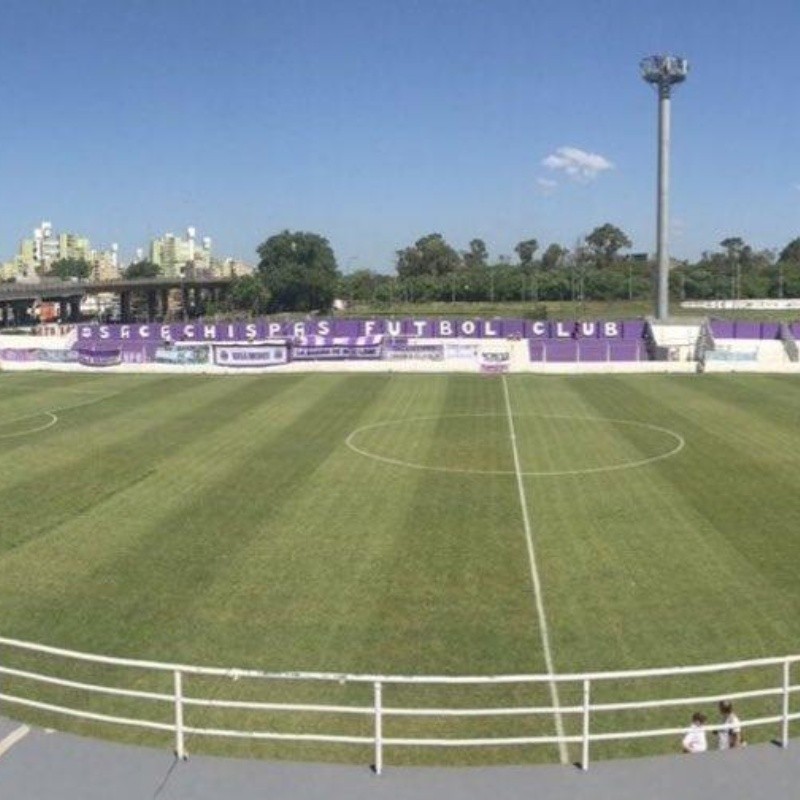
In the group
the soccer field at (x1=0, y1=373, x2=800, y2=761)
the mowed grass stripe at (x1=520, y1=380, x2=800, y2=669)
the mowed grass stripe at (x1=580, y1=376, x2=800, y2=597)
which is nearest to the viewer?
the mowed grass stripe at (x1=520, y1=380, x2=800, y2=669)

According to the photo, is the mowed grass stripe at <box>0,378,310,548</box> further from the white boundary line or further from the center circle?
the center circle

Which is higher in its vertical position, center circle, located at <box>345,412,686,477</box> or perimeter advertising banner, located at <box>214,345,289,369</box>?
perimeter advertising banner, located at <box>214,345,289,369</box>

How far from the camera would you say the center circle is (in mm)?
32812

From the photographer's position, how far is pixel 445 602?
64.0 feet

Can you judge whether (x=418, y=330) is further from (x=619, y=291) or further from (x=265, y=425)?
(x=619, y=291)

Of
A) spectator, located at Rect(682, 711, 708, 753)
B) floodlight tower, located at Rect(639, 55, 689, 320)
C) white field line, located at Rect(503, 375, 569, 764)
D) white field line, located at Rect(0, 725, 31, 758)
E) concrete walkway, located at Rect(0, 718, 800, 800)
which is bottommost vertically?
white field line, located at Rect(503, 375, 569, 764)

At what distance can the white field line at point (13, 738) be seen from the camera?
10581 mm

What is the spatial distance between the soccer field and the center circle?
0.17m

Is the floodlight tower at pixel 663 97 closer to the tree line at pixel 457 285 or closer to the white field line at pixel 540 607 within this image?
the white field line at pixel 540 607

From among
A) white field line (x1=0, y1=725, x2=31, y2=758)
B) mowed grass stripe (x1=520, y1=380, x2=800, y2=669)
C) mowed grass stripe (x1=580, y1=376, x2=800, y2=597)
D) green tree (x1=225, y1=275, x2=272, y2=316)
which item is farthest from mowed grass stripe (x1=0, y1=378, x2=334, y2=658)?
green tree (x1=225, y1=275, x2=272, y2=316)

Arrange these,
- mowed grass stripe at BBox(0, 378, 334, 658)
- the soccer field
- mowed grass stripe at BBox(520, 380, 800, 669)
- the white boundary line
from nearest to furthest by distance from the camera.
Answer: mowed grass stripe at BBox(520, 380, 800, 669) → the soccer field → mowed grass stripe at BBox(0, 378, 334, 658) → the white boundary line

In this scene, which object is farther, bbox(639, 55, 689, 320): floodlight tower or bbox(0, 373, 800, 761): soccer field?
bbox(639, 55, 689, 320): floodlight tower

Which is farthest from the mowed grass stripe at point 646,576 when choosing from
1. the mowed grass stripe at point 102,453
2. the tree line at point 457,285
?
the tree line at point 457,285

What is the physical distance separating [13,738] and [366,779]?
403cm
